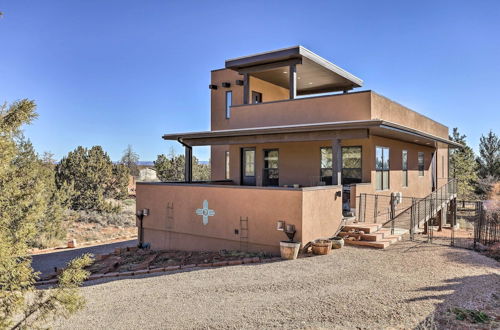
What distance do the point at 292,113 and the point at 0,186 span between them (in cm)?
1129

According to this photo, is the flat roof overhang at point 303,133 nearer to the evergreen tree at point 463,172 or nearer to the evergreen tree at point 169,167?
the evergreen tree at point 463,172

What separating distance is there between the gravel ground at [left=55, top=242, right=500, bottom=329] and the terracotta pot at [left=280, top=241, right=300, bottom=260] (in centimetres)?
37

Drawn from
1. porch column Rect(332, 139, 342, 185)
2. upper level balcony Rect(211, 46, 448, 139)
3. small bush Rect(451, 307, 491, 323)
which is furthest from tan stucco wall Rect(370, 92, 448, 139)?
small bush Rect(451, 307, 491, 323)

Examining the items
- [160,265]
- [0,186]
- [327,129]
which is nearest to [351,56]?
[327,129]

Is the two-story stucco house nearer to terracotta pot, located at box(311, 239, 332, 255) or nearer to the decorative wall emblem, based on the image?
the decorative wall emblem

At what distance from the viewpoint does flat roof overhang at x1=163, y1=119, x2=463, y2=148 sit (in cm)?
1087

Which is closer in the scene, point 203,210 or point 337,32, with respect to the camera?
point 203,210

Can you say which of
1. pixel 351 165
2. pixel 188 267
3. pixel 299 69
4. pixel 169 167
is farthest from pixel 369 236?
pixel 169 167

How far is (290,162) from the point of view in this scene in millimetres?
15078

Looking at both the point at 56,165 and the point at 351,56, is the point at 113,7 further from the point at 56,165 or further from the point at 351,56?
the point at 351,56

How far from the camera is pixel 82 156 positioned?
28.3 meters

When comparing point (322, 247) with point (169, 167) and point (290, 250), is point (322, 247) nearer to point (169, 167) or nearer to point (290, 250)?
point (290, 250)

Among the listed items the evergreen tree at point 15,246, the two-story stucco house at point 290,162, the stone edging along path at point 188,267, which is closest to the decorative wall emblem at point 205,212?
the two-story stucco house at point 290,162

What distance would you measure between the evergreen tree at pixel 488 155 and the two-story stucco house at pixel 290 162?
70.1 feet
